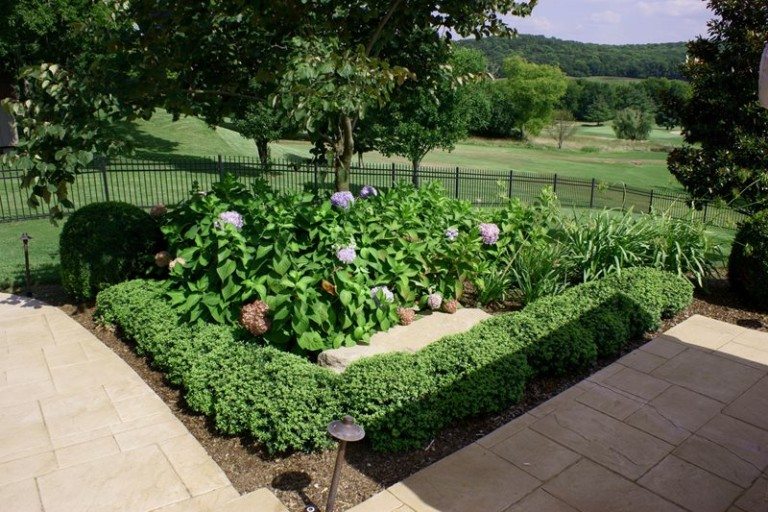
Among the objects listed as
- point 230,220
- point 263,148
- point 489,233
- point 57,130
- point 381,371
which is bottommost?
point 381,371

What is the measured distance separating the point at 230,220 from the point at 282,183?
44.1ft

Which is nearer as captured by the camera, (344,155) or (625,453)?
(625,453)

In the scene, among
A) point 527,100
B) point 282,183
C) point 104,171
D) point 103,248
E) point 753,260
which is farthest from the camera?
point 527,100

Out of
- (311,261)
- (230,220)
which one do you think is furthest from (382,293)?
(230,220)

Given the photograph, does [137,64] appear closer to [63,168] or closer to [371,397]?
[63,168]

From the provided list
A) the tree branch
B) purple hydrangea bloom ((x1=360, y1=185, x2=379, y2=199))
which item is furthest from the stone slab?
the tree branch

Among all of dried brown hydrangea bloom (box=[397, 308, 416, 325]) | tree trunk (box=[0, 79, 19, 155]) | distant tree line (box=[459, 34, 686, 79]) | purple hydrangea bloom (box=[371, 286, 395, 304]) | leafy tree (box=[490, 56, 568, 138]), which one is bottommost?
dried brown hydrangea bloom (box=[397, 308, 416, 325])

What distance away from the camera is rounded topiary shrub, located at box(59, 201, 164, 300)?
18.1ft

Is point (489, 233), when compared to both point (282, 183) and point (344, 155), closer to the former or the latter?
point (344, 155)

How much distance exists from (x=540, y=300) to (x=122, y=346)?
3.66 m

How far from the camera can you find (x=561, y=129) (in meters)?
46.6

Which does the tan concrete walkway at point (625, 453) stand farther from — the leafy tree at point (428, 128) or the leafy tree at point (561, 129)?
the leafy tree at point (561, 129)

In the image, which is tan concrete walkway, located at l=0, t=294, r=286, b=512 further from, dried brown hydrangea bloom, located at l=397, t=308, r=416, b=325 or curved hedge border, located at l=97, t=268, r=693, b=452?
dried brown hydrangea bloom, located at l=397, t=308, r=416, b=325

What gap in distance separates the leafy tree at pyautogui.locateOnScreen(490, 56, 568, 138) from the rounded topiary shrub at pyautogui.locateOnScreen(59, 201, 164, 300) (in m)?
44.5
